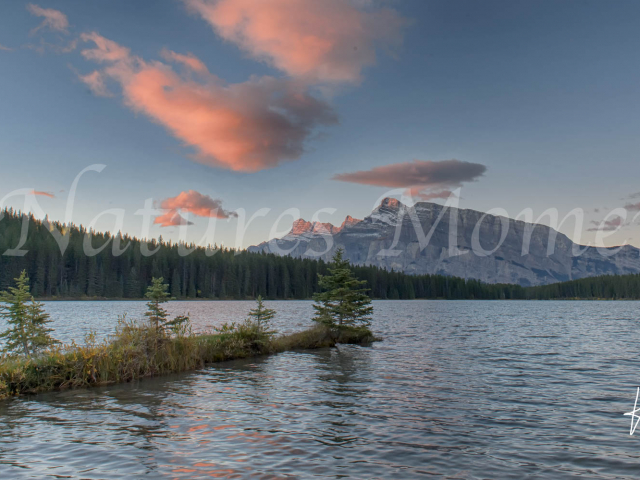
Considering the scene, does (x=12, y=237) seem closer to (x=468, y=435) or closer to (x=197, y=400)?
(x=197, y=400)

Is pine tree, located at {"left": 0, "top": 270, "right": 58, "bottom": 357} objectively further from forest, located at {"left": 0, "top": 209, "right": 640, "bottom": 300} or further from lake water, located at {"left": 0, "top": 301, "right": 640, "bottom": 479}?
forest, located at {"left": 0, "top": 209, "right": 640, "bottom": 300}

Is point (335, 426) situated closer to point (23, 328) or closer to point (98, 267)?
point (23, 328)

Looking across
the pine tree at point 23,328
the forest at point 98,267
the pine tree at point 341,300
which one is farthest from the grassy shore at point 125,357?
the forest at point 98,267

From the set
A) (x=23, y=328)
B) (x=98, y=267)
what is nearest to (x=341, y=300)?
(x=23, y=328)

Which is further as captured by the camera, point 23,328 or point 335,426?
point 23,328

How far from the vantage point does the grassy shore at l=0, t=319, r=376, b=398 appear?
20.3 metres

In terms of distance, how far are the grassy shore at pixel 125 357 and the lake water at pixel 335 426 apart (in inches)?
39.7

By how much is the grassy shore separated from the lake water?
3.31ft

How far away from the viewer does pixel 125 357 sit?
929 inches

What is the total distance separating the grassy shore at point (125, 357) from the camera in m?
20.3

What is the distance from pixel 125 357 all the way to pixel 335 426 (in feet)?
44.5

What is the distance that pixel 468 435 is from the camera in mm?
14648

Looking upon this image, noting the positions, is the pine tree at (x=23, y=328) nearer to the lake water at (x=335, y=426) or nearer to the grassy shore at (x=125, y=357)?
the grassy shore at (x=125, y=357)

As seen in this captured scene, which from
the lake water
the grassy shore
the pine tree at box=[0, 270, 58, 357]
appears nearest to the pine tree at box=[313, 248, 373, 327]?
the grassy shore
